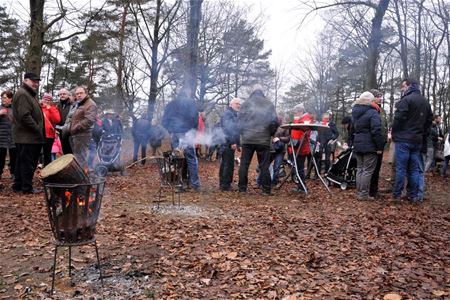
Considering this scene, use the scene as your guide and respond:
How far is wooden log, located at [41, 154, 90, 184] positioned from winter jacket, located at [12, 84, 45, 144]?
12.5 feet

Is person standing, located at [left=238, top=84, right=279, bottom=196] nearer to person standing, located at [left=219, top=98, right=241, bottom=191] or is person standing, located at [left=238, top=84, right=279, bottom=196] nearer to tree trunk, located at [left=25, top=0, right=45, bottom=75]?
person standing, located at [left=219, top=98, right=241, bottom=191]

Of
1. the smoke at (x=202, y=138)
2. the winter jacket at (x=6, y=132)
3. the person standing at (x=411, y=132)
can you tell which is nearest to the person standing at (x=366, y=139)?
the person standing at (x=411, y=132)

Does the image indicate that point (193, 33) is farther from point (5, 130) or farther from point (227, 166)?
point (5, 130)

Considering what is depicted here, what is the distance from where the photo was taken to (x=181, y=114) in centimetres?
826

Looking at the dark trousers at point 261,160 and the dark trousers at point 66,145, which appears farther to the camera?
the dark trousers at point 66,145

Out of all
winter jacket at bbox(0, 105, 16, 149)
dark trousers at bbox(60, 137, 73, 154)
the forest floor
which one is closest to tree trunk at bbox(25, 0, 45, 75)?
winter jacket at bbox(0, 105, 16, 149)

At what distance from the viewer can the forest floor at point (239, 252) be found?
352 centimetres

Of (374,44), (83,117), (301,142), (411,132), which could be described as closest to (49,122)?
(83,117)

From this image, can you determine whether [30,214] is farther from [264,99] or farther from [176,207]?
[264,99]

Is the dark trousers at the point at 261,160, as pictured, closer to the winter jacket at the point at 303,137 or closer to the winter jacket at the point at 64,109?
the winter jacket at the point at 303,137

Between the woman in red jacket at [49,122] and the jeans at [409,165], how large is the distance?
681 centimetres

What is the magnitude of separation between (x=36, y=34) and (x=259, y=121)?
630 cm

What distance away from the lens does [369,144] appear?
7.49m

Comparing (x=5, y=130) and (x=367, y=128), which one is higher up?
(x=367, y=128)
